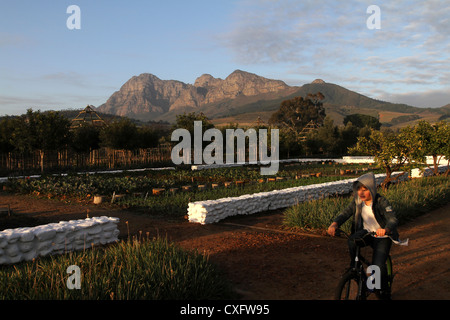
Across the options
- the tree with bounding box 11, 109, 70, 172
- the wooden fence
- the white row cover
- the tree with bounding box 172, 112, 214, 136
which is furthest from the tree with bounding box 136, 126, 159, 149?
the white row cover

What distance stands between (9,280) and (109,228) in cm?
343

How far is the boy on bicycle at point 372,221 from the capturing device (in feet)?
14.5

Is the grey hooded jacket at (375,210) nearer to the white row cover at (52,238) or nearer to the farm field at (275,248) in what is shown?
the farm field at (275,248)

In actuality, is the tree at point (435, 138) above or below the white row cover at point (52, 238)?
above

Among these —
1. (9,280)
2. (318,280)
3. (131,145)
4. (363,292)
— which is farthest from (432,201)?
(131,145)

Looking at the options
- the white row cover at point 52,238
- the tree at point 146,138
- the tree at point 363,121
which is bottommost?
the white row cover at point 52,238

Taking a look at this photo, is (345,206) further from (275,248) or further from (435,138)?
(435,138)

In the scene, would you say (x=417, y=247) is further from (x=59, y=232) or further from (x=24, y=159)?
(x=24, y=159)

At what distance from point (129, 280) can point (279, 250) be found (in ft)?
12.5

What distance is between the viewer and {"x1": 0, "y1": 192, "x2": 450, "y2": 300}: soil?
5.73 m

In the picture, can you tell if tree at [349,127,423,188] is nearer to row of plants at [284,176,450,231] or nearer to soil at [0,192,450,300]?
row of plants at [284,176,450,231]

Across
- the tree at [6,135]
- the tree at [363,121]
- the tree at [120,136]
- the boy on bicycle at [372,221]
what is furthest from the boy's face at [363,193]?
the tree at [363,121]

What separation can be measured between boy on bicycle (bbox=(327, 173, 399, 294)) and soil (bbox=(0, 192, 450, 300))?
1208 mm

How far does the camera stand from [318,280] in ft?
19.8
